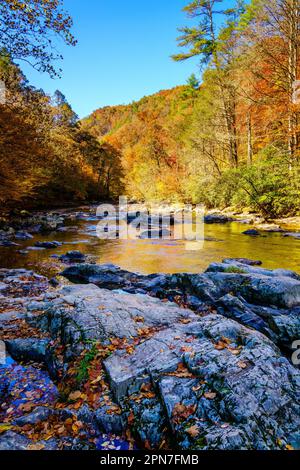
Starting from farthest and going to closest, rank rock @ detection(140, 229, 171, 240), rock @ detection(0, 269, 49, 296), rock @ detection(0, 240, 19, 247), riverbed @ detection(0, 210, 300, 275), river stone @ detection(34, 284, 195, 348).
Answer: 1. rock @ detection(140, 229, 171, 240)
2. rock @ detection(0, 240, 19, 247)
3. riverbed @ detection(0, 210, 300, 275)
4. rock @ detection(0, 269, 49, 296)
5. river stone @ detection(34, 284, 195, 348)

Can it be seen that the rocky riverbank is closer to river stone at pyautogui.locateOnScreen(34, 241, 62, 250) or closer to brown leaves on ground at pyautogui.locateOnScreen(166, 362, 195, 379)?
brown leaves on ground at pyautogui.locateOnScreen(166, 362, 195, 379)

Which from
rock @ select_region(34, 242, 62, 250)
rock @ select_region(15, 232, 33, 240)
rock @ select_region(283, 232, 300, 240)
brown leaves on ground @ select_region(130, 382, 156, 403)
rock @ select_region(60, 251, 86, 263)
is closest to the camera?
brown leaves on ground @ select_region(130, 382, 156, 403)

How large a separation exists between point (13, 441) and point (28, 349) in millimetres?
1494

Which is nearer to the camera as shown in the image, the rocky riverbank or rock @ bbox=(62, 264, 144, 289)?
the rocky riverbank

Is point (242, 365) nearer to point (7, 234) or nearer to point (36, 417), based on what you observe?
point (36, 417)

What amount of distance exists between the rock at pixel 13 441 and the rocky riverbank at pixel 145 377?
0.03 ft

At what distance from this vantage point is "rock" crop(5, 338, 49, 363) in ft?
12.1

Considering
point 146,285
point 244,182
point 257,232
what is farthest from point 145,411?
point 244,182

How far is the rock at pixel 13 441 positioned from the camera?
229 centimetres

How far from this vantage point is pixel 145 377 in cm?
283

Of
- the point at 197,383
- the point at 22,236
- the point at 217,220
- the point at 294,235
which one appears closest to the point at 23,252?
the point at 22,236

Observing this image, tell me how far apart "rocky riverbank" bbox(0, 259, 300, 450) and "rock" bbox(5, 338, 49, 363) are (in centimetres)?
1

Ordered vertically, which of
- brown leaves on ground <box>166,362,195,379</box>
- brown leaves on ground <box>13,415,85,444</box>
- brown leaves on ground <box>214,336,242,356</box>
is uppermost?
brown leaves on ground <box>214,336,242,356</box>

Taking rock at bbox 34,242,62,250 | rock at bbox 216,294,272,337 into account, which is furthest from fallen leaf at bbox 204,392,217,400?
rock at bbox 34,242,62,250
